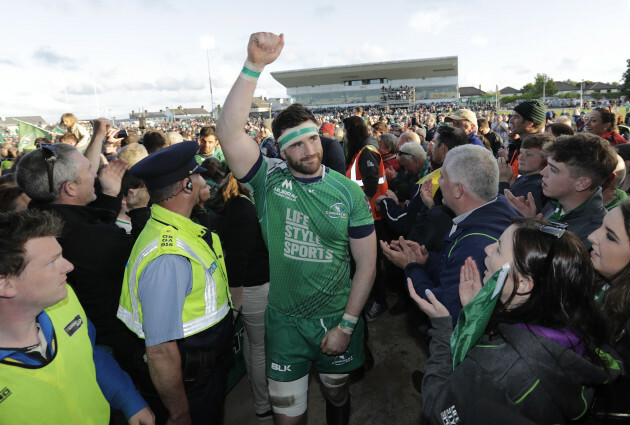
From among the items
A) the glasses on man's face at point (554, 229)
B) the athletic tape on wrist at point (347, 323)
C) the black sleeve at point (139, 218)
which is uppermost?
the glasses on man's face at point (554, 229)

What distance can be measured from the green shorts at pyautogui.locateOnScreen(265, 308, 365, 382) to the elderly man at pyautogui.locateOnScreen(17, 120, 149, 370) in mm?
978

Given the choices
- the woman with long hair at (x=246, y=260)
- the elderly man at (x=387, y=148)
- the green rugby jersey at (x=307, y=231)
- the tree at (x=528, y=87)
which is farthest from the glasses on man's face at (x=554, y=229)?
the tree at (x=528, y=87)

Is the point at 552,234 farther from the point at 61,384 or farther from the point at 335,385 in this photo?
the point at 61,384

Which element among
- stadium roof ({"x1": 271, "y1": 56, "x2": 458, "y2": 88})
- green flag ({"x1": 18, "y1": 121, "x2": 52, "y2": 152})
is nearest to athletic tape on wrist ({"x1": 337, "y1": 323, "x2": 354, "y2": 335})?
green flag ({"x1": 18, "y1": 121, "x2": 52, "y2": 152})

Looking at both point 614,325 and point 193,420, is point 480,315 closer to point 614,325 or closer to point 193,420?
point 614,325

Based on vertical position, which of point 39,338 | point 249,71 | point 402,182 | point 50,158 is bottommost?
point 39,338

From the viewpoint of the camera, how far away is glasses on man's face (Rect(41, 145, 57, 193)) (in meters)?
2.32

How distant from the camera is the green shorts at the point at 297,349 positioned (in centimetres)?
245

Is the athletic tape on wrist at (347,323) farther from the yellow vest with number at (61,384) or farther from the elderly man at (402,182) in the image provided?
the elderly man at (402,182)

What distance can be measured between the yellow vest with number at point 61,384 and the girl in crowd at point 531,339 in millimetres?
1555

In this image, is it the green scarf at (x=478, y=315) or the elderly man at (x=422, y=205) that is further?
the elderly man at (x=422, y=205)

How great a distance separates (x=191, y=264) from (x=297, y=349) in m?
1.03

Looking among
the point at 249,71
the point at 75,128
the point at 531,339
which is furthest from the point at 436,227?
the point at 75,128

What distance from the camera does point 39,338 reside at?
1.55m
